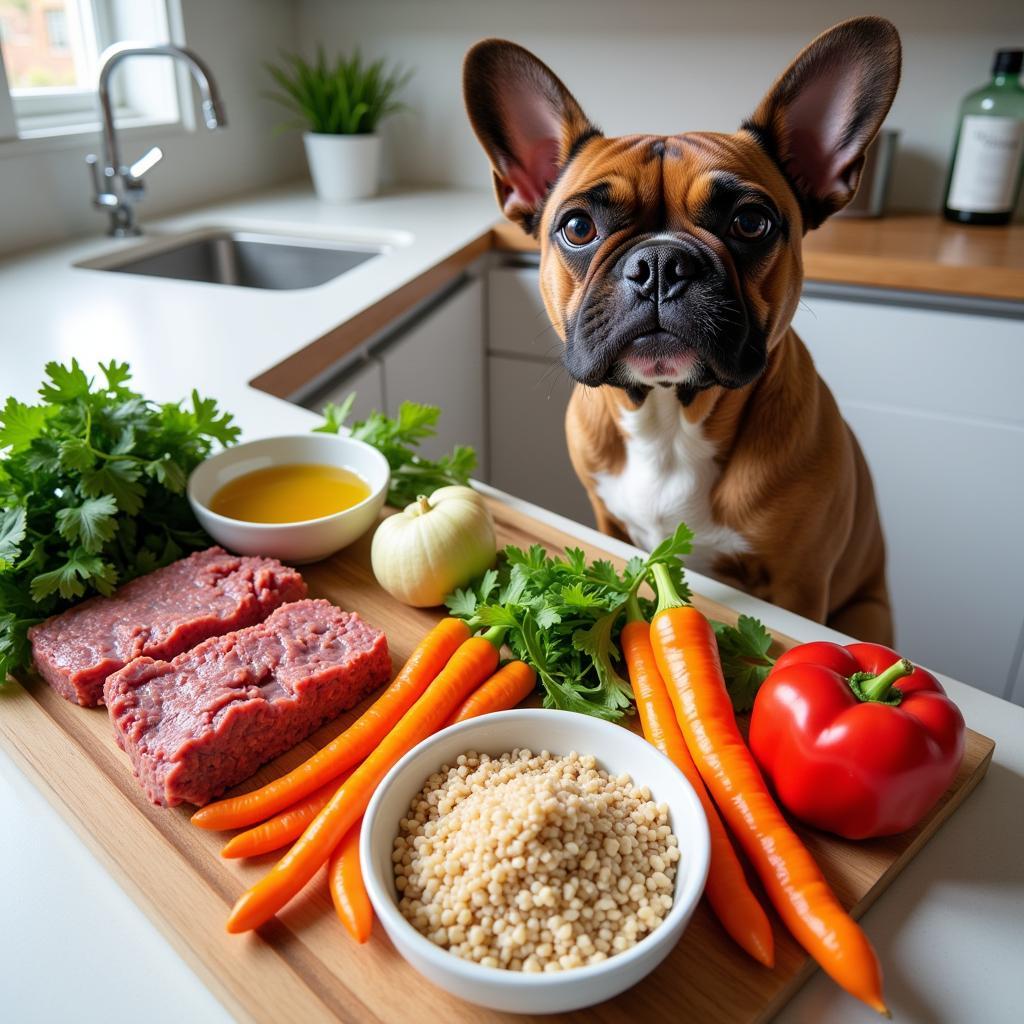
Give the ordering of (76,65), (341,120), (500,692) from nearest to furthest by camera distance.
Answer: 1. (500,692)
2. (76,65)
3. (341,120)

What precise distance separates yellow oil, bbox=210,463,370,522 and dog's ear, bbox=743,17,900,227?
0.67m

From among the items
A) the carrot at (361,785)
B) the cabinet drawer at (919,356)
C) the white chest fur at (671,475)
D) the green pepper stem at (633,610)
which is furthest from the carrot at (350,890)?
the cabinet drawer at (919,356)

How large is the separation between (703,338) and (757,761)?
46 cm

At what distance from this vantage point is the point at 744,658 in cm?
87

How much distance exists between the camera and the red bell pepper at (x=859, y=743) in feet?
2.12

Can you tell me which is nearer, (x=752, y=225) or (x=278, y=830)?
(x=278, y=830)

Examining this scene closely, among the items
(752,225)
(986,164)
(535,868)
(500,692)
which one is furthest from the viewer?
(986,164)

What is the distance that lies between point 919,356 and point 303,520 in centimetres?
145

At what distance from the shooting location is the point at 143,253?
2189mm

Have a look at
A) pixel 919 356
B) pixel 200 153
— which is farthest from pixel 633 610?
pixel 200 153

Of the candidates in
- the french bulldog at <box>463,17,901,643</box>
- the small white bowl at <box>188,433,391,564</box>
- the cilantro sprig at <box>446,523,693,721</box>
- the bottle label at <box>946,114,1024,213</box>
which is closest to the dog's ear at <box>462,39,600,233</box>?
the french bulldog at <box>463,17,901,643</box>

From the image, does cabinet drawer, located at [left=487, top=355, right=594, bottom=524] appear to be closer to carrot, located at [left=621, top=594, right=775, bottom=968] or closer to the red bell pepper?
carrot, located at [left=621, top=594, right=775, bottom=968]

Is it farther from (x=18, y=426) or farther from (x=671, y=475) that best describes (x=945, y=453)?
(x=18, y=426)

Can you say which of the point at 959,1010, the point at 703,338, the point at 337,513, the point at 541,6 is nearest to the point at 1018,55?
the point at 541,6
